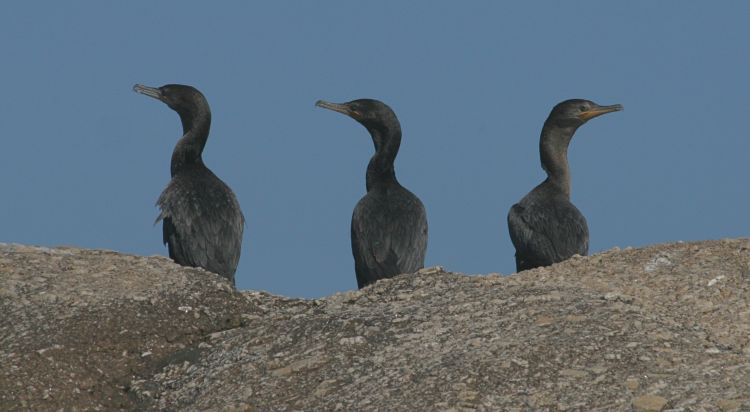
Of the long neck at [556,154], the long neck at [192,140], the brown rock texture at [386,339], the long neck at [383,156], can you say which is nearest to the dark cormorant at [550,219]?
the long neck at [556,154]

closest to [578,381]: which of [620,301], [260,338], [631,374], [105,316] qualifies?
[631,374]

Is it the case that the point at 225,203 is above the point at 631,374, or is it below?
above

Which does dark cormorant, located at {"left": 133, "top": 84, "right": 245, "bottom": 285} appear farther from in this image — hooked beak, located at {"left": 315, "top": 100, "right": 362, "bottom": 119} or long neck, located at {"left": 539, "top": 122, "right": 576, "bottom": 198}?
long neck, located at {"left": 539, "top": 122, "right": 576, "bottom": 198}

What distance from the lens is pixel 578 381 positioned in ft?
31.2

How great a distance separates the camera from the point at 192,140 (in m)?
16.8

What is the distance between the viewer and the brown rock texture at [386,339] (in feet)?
31.3

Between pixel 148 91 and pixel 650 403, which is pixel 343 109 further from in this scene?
pixel 650 403

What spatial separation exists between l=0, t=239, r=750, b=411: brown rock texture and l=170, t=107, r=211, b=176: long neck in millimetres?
3739

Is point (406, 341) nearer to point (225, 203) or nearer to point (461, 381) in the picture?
point (461, 381)

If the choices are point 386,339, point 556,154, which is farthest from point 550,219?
point 386,339

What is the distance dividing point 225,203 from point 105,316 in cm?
392

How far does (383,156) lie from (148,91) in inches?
115

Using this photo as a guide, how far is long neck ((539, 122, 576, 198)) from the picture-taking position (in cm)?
1803

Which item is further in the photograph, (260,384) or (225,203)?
(225,203)
